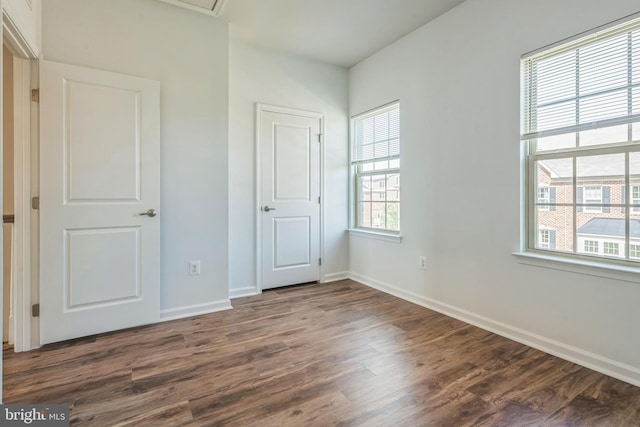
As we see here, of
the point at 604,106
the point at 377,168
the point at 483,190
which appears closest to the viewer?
the point at 604,106

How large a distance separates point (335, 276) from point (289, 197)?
1.21 metres

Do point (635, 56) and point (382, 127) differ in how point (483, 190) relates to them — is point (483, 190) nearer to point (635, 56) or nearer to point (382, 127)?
point (635, 56)

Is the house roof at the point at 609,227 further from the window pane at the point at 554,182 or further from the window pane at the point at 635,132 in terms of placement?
the window pane at the point at 635,132

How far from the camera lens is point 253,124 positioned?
11.6ft

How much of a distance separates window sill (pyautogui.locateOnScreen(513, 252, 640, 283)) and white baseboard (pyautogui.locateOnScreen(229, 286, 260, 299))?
2.54m

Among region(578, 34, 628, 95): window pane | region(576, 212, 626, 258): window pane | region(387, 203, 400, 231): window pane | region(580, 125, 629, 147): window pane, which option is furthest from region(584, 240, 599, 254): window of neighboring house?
region(387, 203, 400, 231): window pane

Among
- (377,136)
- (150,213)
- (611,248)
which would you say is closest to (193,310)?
(150,213)

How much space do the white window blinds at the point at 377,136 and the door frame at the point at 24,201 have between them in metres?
3.13

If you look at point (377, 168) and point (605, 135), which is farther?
point (377, 168)

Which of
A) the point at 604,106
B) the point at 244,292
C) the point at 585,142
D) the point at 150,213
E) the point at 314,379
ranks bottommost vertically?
the point at 314,379

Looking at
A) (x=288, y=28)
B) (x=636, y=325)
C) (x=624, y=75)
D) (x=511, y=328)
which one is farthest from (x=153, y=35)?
(x=636, y=325)

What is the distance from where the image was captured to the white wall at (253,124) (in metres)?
3.44

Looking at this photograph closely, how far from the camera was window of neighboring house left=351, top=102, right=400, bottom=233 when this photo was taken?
362 centimetres

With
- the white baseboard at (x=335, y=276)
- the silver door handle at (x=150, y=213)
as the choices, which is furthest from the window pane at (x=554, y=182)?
the silver door handle at (x=150, y=213)
